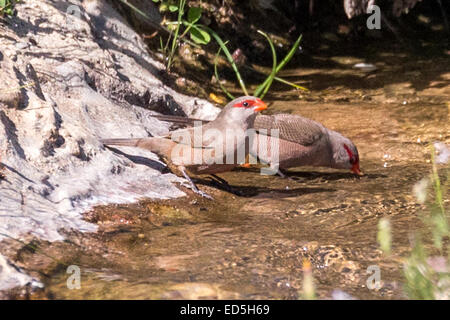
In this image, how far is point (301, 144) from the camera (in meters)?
6.20

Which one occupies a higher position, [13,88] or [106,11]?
[106,11]

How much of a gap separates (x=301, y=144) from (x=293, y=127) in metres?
0.17

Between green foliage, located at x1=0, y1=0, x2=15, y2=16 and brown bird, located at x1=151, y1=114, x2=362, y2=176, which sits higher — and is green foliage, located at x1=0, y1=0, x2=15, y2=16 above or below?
above

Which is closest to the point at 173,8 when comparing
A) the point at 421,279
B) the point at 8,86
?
the point at 8,86

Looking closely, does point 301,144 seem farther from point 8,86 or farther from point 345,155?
point 8,86

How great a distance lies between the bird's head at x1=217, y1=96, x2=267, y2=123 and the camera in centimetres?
526

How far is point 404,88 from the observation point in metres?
7.85

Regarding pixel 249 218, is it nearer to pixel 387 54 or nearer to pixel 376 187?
pixel 376 187

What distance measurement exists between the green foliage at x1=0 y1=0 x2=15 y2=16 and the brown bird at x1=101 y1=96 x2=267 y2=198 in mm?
1428

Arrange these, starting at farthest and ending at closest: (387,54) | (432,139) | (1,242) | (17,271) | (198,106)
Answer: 1. (387,54)
2. (198,106)
3. (432,139)
4. (1,242)
5. (17,271)

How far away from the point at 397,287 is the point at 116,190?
81.1 inches

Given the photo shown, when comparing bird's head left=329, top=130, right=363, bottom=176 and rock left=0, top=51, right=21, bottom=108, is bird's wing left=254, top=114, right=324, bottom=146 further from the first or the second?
rock left=0, top=51, right=21, bottom=108

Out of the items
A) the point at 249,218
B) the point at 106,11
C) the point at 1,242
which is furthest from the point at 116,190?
the point at 106,11

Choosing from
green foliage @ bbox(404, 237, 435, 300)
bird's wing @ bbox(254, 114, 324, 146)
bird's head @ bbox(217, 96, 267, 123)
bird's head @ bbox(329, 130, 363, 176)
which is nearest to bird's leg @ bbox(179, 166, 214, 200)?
bird's head @ bbox(217, 96, 267, 123)
